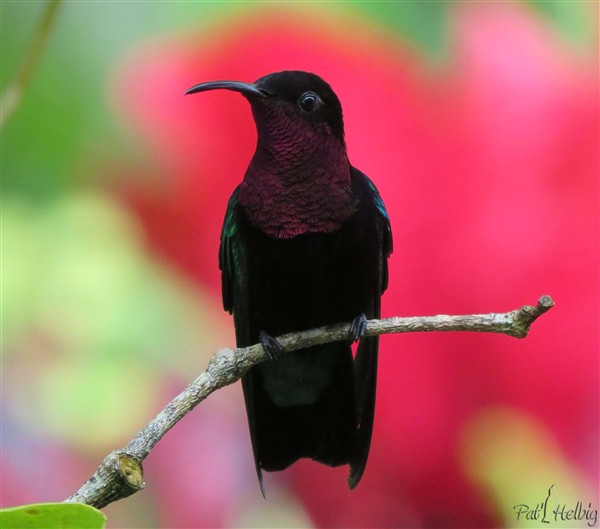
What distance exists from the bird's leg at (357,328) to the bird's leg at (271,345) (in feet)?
→ 0.28

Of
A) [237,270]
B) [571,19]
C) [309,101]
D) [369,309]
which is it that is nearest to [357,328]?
[369,309]

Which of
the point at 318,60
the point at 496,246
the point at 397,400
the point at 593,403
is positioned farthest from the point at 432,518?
the point at 318,60

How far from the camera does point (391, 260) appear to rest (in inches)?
40.4

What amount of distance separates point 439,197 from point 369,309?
0.67 ft

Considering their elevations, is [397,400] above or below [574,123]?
below

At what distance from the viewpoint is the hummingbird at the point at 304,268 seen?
2.85 feet

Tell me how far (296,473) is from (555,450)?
1.08 feet

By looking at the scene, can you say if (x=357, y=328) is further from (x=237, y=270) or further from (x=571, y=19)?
(x=571, y=19)

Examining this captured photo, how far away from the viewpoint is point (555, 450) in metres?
0.98

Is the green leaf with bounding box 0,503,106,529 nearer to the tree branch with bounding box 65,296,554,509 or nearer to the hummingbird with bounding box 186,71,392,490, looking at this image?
the tree branch with bounding box 65,296,554,509

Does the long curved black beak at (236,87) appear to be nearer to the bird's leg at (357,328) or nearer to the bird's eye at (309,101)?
the bird's eye at (309,101)

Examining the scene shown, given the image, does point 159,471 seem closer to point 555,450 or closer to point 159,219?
point 159,219

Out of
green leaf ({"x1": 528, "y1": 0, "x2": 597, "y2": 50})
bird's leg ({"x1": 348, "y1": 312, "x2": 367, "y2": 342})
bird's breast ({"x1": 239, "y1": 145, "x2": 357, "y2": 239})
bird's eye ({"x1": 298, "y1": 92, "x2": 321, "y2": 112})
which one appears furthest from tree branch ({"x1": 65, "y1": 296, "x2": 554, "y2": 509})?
green leaf ({"x1": 528, "y1": 0, "x2": 597, "y2": 50})

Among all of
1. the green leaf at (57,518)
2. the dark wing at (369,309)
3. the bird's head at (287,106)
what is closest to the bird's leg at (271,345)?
the dark wing at (369,309)
